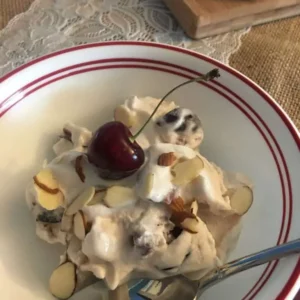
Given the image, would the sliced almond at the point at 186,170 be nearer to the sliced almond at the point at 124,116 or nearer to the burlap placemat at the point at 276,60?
the sliced almond at the point at 124,116

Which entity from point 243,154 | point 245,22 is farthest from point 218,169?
point 245,22

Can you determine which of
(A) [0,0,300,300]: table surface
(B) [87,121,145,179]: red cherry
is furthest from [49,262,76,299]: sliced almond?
(A) [0,0,300,300]: table surface

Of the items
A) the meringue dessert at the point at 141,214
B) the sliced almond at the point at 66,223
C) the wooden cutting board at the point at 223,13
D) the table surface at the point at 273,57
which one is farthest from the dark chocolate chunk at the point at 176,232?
the wooden cutting board at the point at 223,13

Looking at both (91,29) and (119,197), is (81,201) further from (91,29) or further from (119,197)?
(91,29)

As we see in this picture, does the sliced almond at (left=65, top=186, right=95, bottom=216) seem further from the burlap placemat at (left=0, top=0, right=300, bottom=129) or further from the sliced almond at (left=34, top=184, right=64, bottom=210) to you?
the burlap placemat at (left=0, top=0, right=300, bottom=129)

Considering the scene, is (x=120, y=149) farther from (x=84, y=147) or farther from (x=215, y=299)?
(x=215, y=299)

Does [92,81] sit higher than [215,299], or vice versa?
[92,81]
